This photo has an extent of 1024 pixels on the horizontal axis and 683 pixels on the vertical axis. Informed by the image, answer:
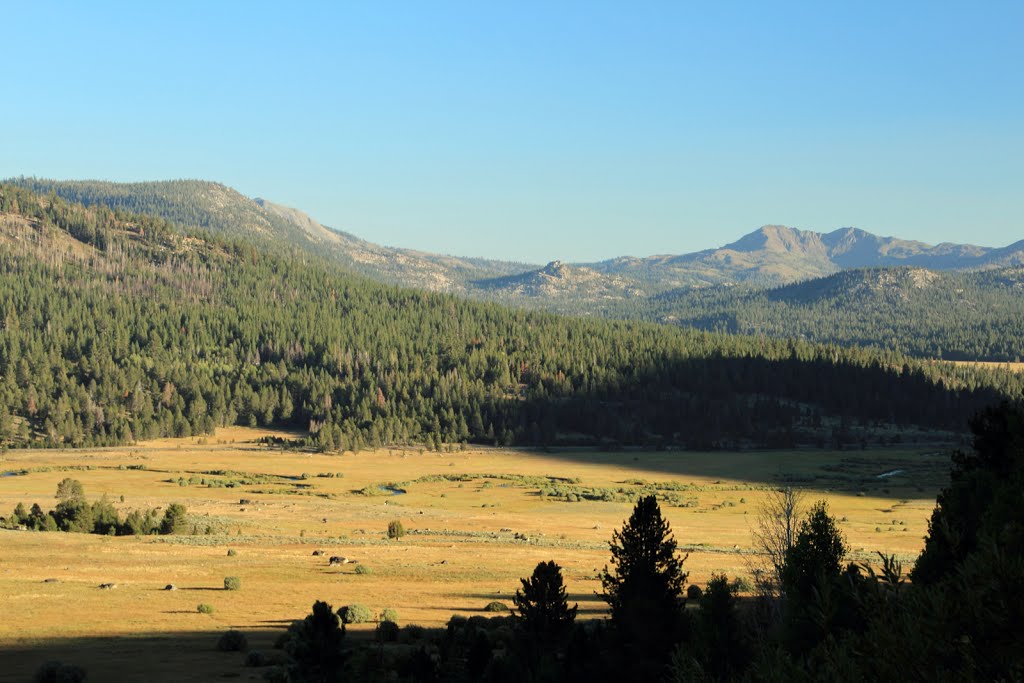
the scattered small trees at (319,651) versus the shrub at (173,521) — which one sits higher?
the scattered small trees at (319,651)

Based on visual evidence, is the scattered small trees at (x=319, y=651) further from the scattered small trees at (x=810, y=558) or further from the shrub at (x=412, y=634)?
the shrub at (x=412, y=634)

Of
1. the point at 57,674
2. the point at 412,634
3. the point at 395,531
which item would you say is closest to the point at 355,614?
the point at 412,634

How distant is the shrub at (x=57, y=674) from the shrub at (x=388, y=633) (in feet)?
37.3

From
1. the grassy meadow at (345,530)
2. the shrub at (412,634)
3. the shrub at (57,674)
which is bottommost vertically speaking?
the grassy meadow at (345,530)

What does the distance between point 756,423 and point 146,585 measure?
16140cm

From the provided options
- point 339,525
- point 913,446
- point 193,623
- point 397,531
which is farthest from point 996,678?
point 913,446

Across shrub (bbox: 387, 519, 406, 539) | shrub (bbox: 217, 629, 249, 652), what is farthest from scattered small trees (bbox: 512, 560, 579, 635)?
shrub (bbox: 387, 519, 406, 539)

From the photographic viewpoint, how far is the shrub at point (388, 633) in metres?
36.8

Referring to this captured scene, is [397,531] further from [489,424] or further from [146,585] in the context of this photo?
[489,424]

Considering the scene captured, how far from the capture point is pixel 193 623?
1597 inches

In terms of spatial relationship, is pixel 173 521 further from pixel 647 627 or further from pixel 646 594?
pixel 647 627

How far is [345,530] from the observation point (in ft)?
257

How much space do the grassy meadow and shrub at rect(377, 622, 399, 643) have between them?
417cm

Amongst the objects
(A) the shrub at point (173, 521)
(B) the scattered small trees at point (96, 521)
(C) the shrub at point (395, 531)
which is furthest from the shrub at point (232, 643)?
(A) the shrub at point (173, 521)
